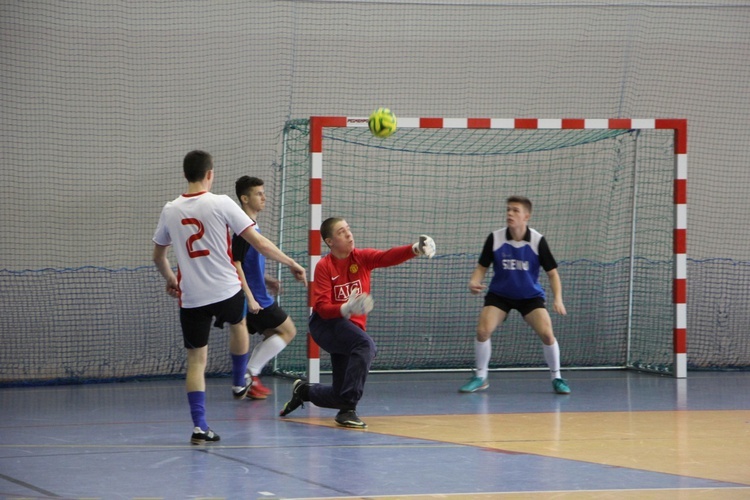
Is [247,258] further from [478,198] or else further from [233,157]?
[478,198]

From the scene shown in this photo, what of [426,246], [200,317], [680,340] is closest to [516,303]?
[680,340]

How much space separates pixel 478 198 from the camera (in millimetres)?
11438

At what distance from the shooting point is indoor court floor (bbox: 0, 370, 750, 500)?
481 centimetres

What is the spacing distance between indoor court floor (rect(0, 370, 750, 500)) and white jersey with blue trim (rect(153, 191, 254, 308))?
981 millimetres

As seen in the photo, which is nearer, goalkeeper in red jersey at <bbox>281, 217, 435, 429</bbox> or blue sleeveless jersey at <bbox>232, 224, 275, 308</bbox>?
goalkeeper in red jersey at <bbox>281, 217, 435, 429</bbox>

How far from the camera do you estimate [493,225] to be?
11.4 meters

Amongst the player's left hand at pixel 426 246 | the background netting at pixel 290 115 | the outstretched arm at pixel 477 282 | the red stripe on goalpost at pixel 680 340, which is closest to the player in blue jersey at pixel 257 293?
the outstretched arm at pixel 477 282

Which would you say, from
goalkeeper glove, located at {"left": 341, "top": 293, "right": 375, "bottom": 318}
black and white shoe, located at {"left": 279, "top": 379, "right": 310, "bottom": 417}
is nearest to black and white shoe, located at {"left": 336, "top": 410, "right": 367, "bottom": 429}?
black and white shoe, located at {"left": 279, "top": 379, "right": 310, "bottom": 417}

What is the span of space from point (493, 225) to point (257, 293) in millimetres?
3934

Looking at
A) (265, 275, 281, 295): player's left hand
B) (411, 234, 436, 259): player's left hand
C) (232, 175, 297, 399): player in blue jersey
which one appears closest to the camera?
(411, 234, 436, 259): player's left hand

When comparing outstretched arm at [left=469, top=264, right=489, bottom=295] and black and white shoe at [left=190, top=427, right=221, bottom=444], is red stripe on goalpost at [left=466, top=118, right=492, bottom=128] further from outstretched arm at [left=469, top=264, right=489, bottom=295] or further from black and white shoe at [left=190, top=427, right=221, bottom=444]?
black and white shoe at [left=190, top=427, right=221, bottom=444]

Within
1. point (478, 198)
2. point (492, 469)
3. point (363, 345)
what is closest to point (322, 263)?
point (363, 345)

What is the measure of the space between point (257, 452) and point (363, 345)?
1168 millimetres

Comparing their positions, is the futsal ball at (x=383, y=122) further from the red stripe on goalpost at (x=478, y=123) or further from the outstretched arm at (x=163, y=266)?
the outstretched arm at (x=163, y=266)
